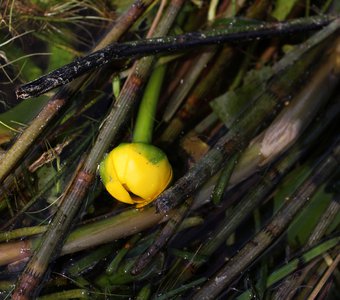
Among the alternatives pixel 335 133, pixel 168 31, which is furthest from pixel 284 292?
pixel 168 31

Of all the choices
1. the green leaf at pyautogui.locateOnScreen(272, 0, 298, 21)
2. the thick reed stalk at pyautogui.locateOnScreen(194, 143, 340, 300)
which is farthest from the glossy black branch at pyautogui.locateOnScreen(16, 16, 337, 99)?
the thick reed stalk at pyautogui.locateOnScreen(194, 143, 340, 300)

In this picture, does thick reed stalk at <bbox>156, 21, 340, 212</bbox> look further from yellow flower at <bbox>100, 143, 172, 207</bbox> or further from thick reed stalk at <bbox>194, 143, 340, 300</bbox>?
thick reed stalk at <bbox>194, 143, 340, 300</bbox>

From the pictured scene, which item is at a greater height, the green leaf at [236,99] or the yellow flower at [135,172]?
the green leaf at [236,99]

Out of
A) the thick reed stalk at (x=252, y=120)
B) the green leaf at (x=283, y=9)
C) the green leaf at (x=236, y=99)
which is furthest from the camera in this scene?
the green leaf at (x=283, y=9)

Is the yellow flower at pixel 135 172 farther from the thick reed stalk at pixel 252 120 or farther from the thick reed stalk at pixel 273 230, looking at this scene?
the thick reed stalk at pixel 273 230

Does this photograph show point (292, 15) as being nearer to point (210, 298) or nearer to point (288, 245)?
point (288, 245)

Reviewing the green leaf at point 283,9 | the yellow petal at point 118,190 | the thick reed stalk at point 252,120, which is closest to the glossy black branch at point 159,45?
the thick reed stalk at point 252,120
